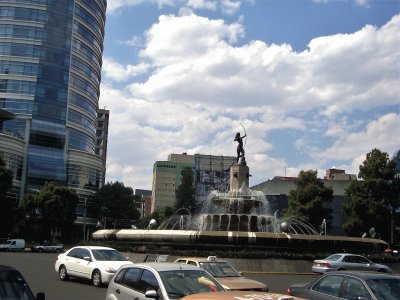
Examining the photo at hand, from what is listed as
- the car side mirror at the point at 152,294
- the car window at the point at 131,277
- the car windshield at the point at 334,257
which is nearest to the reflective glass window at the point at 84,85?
the car windshield at the point at 334,257

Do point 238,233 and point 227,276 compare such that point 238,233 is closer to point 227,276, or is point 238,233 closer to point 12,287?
point 227,276

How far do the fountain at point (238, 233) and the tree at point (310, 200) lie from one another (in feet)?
71.2

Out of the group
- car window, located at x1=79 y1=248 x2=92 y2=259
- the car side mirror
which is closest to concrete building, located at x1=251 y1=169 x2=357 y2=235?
car window, located at x1=79 y1=248 x2=92 y2=259

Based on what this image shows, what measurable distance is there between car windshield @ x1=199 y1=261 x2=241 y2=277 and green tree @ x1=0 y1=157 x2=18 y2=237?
4600cm

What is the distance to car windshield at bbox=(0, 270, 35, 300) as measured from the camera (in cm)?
632

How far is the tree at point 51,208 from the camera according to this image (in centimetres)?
6594

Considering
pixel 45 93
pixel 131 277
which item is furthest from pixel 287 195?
pixel 131 277

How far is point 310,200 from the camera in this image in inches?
2229

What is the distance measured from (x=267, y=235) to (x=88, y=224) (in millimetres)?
67626

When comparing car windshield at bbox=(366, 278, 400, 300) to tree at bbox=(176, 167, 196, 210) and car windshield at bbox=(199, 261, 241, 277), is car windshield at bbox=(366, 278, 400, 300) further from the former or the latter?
tree at bbox=(176, 167, 196, 210)

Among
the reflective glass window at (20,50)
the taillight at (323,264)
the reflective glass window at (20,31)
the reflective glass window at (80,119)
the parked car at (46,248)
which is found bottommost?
the parked car at (46,248)

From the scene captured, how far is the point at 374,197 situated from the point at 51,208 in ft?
129

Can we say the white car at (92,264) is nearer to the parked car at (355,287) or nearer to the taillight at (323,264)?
the parked car at (355,287)

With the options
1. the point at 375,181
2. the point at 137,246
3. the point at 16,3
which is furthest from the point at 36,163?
the point at 137,246
